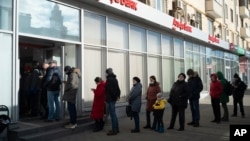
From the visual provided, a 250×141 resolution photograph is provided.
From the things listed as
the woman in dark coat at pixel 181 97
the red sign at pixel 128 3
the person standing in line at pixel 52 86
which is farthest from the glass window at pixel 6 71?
the woman in dark coat at pixel 181 97

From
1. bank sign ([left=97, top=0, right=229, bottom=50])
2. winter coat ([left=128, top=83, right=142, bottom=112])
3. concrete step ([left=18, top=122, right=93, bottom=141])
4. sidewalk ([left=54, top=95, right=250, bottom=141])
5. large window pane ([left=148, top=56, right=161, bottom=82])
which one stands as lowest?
sidewalk ([left=54, top=95, right=250, bottom=141])

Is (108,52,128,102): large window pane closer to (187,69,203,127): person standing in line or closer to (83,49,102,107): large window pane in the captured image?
(83,49,102,107): large window pane

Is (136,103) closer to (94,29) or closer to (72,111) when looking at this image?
(72,111)

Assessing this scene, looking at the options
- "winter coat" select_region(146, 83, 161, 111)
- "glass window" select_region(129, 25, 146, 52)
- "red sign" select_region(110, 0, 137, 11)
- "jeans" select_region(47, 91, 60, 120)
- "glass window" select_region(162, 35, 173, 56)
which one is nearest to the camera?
"jeans" select_region(47, 91, 60, 120)

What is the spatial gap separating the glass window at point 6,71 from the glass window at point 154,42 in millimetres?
8367

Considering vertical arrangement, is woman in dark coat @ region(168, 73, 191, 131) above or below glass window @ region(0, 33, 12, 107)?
below

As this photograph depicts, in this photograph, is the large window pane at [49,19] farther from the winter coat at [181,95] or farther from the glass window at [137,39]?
the winter coat at [181,95]

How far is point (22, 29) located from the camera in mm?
8961

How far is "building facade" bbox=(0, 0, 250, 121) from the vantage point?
28.3 feet

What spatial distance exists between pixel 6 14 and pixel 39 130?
10.4 feet

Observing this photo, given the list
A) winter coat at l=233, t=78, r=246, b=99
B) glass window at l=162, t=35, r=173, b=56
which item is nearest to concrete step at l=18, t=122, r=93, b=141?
winter coat at l=233, t=78, r=246, b=99

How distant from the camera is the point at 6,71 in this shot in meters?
8.45

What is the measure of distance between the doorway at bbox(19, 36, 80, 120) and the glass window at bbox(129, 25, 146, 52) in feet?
12.4

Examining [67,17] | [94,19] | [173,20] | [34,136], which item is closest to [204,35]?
[173,20]
